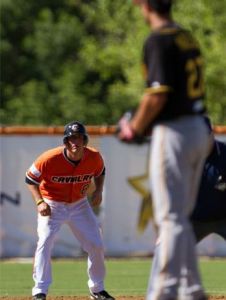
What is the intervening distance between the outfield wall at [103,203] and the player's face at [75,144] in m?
7.92

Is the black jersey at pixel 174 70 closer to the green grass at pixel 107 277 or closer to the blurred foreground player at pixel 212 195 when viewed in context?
the blurred foreground player at pixel 212 195

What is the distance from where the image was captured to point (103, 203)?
64.5 ft

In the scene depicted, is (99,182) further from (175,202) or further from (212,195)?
(175,202)

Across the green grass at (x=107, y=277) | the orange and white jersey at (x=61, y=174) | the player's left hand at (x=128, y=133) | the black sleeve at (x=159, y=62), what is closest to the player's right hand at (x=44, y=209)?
the orange and white jersey at (x=61, y=174)

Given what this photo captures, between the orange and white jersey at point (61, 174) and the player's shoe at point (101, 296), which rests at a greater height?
the orange and white jersey at point (61, 174)

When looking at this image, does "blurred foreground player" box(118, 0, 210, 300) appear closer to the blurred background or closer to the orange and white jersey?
the orange and white jersey

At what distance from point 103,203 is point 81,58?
53.3 feet

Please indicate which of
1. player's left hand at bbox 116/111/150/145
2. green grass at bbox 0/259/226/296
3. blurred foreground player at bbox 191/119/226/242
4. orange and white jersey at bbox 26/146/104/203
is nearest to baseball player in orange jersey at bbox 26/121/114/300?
orange and white jersey at bbox 26/146/104/203

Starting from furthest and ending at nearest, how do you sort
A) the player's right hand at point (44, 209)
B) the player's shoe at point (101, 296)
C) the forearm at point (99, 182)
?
1. the forearm at point (99, 182)
2. the player's shoe at point (101, 296)
3. the player's right hand at point (44, 209)

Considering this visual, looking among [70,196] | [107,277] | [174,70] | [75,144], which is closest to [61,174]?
[70,196]

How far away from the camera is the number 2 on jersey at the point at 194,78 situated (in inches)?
296

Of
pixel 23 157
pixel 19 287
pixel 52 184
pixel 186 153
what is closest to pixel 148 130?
pixel 186 153

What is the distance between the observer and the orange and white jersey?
11.6 metres

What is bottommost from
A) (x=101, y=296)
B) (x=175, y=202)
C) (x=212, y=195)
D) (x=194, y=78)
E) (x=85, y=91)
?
(x=85, y=91)
